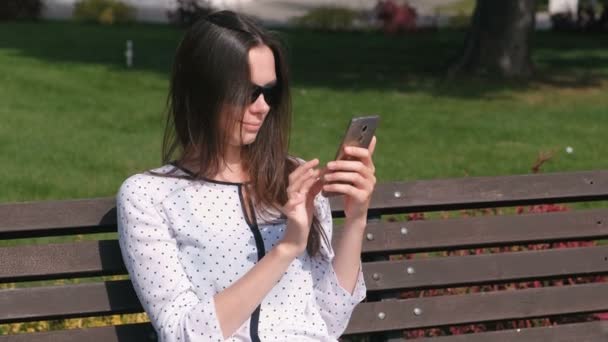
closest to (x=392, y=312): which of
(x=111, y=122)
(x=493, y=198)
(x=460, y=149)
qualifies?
(x=493, y=198)

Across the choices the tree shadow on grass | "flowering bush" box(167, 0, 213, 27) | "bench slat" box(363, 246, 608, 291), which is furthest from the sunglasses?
"flowering bush" box(167, 0, 213, 27)

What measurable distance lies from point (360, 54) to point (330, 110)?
24.3ft

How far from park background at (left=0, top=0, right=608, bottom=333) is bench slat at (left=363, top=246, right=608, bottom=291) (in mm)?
1476

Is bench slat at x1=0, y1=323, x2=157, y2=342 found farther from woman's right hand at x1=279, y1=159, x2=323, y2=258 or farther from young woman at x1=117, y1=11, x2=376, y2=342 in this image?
woman's right hand at x1=279, y1=159, x2=323, y2=258

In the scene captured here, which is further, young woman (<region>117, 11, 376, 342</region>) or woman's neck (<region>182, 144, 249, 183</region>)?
woman's neck (<region>182, 144, 249, 183</region>)

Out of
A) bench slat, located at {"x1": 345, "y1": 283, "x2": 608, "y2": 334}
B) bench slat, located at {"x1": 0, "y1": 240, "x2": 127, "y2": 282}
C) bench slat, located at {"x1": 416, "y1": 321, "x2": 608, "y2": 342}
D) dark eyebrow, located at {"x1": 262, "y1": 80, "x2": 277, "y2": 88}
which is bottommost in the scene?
bench slat, located at {"x1": 416, "y1": 321, "x2": 608, "y2": 342}

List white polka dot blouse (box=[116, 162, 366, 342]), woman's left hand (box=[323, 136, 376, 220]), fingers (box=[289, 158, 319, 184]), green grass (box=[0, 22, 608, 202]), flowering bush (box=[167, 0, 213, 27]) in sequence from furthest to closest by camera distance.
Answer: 1. flowering bush (box=[167, 0, 213, 27])
2. green grass (box=[0, 22, 608, 202])
3. white polka dot blouse (box=[116, 162, 366, 342])
4. woman's left hand (box=[323, 136, 376, 220])
5. fingers (box=[289, 158, 319, 184])

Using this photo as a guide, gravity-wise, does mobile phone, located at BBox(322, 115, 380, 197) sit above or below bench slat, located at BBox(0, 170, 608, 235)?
above

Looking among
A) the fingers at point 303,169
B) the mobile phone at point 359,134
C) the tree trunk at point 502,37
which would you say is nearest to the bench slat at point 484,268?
the mobile phone at point 359,134

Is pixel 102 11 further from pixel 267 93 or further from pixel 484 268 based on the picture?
pixel 267 93

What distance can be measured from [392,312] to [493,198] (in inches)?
23.4

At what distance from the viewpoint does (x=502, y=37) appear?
18797 mm

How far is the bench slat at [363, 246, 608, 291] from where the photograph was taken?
16.6 ft

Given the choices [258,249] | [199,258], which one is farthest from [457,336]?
[199,258]
